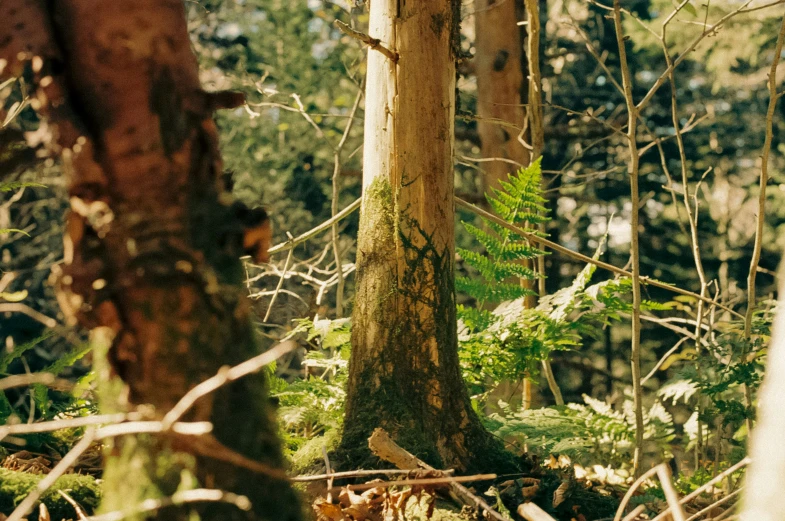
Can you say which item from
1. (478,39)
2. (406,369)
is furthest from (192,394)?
(478,39)

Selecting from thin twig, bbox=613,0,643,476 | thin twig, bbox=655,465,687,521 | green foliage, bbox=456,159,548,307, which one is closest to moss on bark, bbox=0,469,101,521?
thin twig, bbox=655,465,687,521

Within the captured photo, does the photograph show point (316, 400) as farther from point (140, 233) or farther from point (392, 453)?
point (140, 233)

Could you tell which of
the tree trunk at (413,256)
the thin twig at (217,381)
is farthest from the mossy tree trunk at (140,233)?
the tree trunk at (413,256)

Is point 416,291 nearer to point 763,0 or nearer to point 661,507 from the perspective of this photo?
point 661,507

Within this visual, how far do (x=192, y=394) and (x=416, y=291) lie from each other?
1.87m

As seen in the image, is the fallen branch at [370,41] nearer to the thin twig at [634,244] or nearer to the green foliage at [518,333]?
the thin twig at [634,244]

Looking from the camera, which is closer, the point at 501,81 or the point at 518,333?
the point at 518,333

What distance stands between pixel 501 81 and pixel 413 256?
5.30 metres

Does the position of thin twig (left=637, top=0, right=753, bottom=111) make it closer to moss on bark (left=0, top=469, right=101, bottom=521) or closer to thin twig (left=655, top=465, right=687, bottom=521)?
thin twig (left=655, top=465, right=687, bottom=521)

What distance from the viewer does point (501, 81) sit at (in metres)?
7.89

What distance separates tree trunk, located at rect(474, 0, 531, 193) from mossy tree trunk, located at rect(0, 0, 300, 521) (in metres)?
6.50

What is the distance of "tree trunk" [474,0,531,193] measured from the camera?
25.8 ft


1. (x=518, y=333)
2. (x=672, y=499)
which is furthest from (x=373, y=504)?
(x=518, y=333)

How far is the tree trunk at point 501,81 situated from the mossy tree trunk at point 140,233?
21.3 feet
